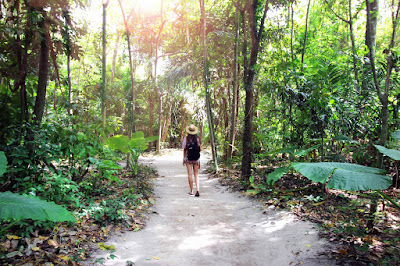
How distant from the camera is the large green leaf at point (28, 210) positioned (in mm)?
1805

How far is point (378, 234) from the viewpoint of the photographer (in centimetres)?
366

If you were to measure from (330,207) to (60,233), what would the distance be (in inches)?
176

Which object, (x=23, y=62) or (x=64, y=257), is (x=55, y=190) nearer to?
(x=64, y=257)

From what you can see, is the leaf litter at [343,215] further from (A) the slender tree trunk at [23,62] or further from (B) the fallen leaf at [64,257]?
Answer: (A) the slender tree trunk at [23,62]

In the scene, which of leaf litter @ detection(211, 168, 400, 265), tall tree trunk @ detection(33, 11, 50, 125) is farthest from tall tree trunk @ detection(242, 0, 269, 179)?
tall tree trunk @ detection(33, 11, 50, 125)

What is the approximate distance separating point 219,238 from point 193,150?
9.84ft

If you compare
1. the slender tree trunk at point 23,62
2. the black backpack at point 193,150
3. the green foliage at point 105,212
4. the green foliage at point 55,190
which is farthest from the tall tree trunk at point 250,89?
the slender tree trunk at point 23,62

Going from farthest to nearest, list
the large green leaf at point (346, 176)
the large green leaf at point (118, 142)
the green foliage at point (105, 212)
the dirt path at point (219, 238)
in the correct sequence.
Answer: the large green leaf at point (118, 142) < the green foliage at point (105, 212) < the dirt path at point (219, 238) < the large green leaf at point (346, 176)

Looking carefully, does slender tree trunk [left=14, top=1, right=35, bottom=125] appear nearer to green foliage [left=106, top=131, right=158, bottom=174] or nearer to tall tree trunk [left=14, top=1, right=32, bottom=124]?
tall tree trunk [left=14, top=1, right=32, bottom=124]

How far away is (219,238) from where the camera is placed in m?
3.99

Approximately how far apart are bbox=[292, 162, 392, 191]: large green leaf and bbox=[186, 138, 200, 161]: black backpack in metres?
3.99

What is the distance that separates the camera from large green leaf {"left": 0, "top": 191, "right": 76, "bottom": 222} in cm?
181

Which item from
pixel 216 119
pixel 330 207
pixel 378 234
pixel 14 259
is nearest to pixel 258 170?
pixel 330 207

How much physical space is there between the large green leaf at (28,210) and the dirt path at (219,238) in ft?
4.44
